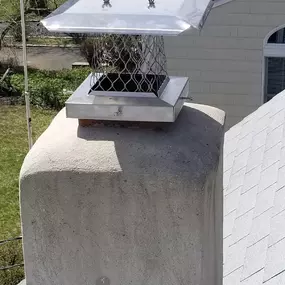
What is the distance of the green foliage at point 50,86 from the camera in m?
17.4

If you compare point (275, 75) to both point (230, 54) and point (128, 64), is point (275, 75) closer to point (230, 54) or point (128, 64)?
point (230, 54)

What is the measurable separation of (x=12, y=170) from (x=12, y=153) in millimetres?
1066

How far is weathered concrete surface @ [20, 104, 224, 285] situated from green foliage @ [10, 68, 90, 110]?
14.9 m

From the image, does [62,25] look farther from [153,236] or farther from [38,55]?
[38,55]

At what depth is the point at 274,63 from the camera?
32.5 feet

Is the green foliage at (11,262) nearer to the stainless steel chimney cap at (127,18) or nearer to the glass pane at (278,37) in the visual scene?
the glass pane at (278,37)

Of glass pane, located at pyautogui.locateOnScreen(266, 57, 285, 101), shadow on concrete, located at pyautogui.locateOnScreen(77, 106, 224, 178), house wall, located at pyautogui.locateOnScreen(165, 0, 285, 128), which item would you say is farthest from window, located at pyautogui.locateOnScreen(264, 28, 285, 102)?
shadow on concrete, located at pyautogui.locateOnScreen(77, 106, 224, 178)

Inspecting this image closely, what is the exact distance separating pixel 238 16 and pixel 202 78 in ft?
3.21

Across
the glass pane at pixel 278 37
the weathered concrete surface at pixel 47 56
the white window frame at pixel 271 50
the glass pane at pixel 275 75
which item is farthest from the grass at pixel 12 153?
the glass pane at pixel 278 37

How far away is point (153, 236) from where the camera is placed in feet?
6.52

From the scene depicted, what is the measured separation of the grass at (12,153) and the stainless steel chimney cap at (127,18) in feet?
31.1

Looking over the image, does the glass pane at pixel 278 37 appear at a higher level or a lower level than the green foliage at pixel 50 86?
higher

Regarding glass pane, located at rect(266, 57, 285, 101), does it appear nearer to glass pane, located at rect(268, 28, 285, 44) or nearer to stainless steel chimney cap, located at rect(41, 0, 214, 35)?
glass pane, located at rect(268, 28, 285, 44)

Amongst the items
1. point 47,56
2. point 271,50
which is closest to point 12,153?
point 271,50
